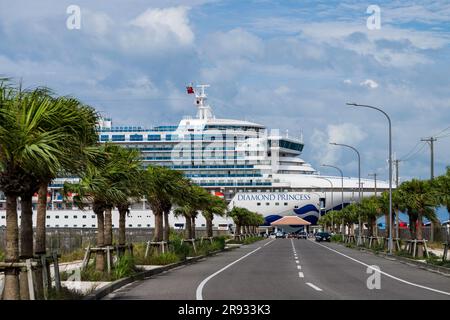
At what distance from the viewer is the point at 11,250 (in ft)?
44.3

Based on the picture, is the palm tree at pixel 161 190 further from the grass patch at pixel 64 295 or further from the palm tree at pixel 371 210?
the palm tree at pixel 371 210

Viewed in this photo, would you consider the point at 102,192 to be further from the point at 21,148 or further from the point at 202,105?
the point at 202,105

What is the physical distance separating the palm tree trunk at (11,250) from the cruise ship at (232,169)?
8685cm

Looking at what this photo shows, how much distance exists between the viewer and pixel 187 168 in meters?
106

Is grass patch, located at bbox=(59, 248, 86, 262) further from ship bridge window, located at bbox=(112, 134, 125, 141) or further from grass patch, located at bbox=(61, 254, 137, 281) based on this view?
ship bridge window, located at bbox=(112, 134, 125, 141)

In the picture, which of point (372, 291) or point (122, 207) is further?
point (122, 207)

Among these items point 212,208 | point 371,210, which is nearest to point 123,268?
point 212,208

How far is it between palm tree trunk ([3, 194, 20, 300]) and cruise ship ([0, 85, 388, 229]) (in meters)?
86.9

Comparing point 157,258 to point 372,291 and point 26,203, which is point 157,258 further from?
point 26,203

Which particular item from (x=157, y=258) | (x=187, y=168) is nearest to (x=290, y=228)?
(x=187, y=168)

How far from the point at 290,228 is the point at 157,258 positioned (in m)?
114

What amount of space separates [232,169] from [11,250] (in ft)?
316

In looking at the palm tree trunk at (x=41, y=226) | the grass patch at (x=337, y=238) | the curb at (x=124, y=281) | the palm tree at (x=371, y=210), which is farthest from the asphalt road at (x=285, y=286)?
the grass patch at (x=337, y=238)

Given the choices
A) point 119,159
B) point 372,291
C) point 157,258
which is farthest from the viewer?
point 157,258
